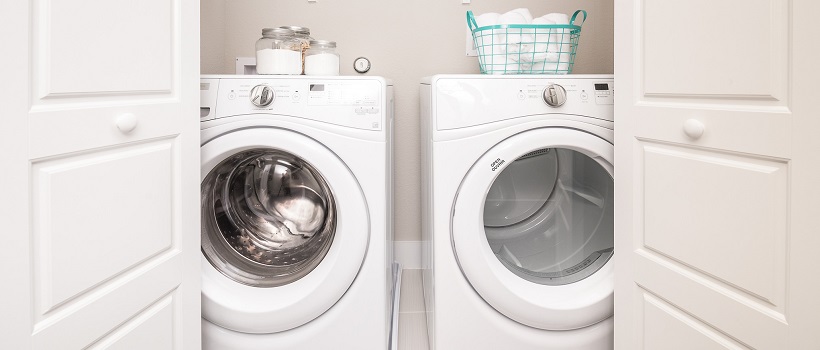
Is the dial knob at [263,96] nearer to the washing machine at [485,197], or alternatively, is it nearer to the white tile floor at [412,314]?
the washing machine at [485,197]

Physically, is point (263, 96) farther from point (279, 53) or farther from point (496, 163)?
point (496, 163)

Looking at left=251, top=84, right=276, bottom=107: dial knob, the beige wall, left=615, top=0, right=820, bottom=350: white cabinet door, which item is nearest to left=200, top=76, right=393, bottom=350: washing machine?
left=251, top=84, right=276, bottom=107: dial knob

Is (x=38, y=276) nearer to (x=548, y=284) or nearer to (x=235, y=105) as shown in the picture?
(x=235, y=105)

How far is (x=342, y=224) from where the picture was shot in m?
1.38

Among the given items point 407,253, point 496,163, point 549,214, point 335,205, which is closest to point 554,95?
point 496,163

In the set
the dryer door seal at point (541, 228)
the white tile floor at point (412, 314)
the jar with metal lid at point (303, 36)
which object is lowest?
Result: the white tile floor at point (412, 314)

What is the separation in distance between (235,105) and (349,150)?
30 centimetres

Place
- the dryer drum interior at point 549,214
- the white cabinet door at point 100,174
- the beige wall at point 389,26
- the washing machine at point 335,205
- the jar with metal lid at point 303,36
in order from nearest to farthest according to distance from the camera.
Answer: the white cabinet door at point 100,174
the washing machine at point 335,205
the dryer drum interior at point 549,214
the jar with metal lid at point 303,36
the beige wall at point 389,26

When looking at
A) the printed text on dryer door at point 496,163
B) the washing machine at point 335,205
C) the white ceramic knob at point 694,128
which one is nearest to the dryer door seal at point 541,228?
the printed text on dryer door at point 496,163

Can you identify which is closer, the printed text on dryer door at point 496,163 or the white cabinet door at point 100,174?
the white cabinet door at point 100,174

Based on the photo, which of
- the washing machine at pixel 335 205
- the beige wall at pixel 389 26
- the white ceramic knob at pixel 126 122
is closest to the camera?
the white ceramic knob at pixel 126 122

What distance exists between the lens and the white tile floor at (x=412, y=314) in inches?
65.5

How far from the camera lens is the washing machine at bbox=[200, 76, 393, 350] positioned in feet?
4.49

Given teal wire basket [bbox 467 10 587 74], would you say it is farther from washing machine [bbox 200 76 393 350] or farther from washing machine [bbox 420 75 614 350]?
washing machine [bbox 200 76 393 350]
